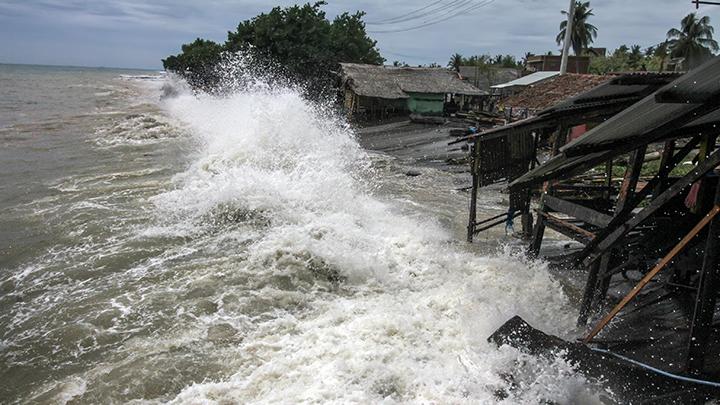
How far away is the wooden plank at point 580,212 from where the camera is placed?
597cm

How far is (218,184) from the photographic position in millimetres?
13281

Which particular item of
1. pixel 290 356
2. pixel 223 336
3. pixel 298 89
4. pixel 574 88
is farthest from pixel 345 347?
pixel 298 89

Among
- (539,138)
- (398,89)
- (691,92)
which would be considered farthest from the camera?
(398,89)

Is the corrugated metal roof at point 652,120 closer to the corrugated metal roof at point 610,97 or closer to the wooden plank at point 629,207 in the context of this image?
the wooden plank at point 629,207

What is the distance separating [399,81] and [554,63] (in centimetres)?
2295

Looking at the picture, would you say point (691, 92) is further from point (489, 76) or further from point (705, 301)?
point (489, 76)

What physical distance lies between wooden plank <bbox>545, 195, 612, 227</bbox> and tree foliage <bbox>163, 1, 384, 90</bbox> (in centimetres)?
→ 3055

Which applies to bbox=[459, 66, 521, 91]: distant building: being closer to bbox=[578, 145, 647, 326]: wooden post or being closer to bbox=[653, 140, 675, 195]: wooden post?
bbox=[653, 140, 675, 195]: wooden post

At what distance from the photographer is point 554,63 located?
153 feet

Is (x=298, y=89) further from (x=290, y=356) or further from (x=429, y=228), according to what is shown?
(x=290, y=356)

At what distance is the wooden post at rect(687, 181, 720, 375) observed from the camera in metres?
3.75

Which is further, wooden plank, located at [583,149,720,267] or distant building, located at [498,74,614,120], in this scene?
distant building, located at [498,74,614,120]

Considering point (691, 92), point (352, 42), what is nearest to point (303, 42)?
point (352, 42)

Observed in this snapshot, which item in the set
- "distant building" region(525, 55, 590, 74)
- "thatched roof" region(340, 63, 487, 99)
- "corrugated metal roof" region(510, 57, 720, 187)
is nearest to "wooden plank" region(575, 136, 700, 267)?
"corrugated metal roof" region(510, 57, 720, 187)
